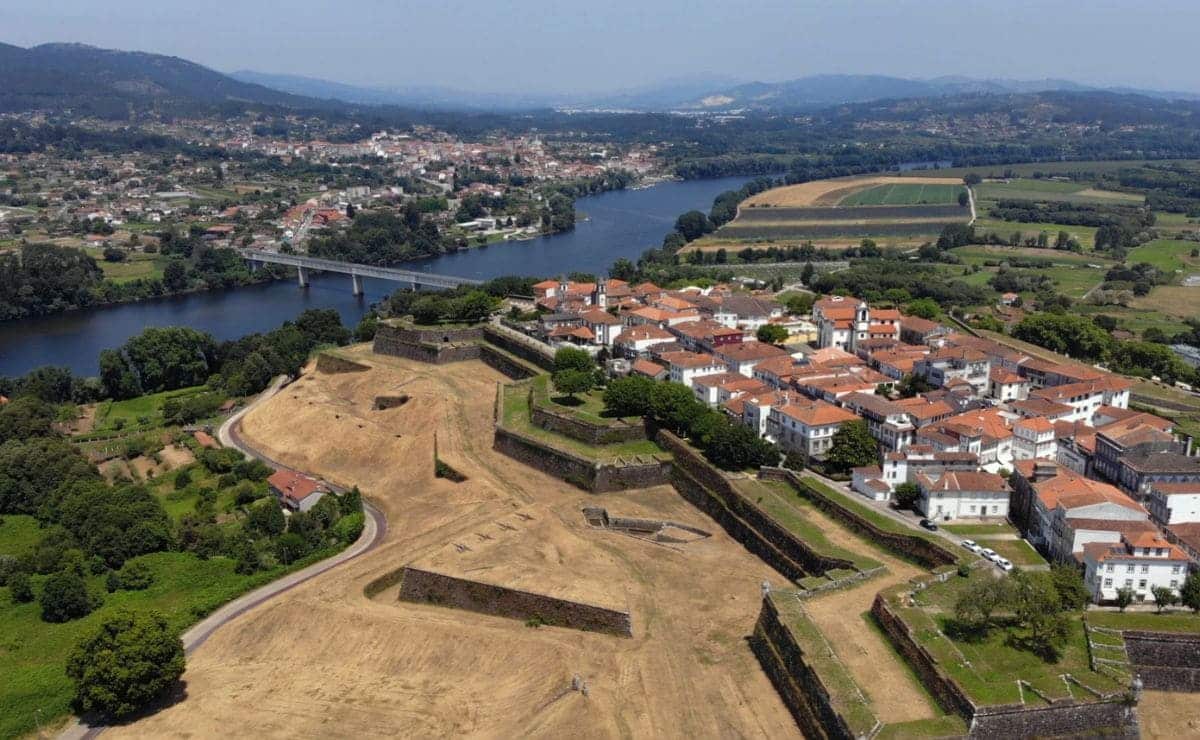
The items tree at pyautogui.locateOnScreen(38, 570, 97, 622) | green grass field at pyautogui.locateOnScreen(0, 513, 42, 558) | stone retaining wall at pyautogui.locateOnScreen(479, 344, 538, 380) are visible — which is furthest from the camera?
stone retaining wall at pyautogui.locateOnScreen(479, 344, 538, 380)

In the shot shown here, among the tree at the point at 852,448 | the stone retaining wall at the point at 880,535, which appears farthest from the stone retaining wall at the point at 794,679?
the tree at the point at 852,448

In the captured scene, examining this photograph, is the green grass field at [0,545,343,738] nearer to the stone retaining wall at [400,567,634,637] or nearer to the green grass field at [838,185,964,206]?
the stone retaining wall at [400,567,634,637]

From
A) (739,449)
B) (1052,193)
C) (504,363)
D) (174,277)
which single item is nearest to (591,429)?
(739,449)

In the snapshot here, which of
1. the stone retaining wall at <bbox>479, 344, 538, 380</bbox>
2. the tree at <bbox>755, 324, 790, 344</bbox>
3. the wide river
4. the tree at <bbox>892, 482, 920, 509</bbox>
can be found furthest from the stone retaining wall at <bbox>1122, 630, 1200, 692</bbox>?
the wide river

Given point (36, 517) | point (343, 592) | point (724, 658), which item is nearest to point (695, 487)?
point (724, 658)

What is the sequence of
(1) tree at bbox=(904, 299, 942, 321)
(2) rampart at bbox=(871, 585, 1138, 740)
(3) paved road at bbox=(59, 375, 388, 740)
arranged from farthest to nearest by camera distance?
(1) tree at bbox=(904, 299, 942, 321), (3) paved road at bbox=(59, 375, 388, 740), (2) rampart at bbox=(871, 585, 1138, 740)

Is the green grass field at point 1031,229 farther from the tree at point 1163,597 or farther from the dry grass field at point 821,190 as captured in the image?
the tree at point 1163,597

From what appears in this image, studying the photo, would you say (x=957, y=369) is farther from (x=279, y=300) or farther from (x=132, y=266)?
(x=132, y=266)
